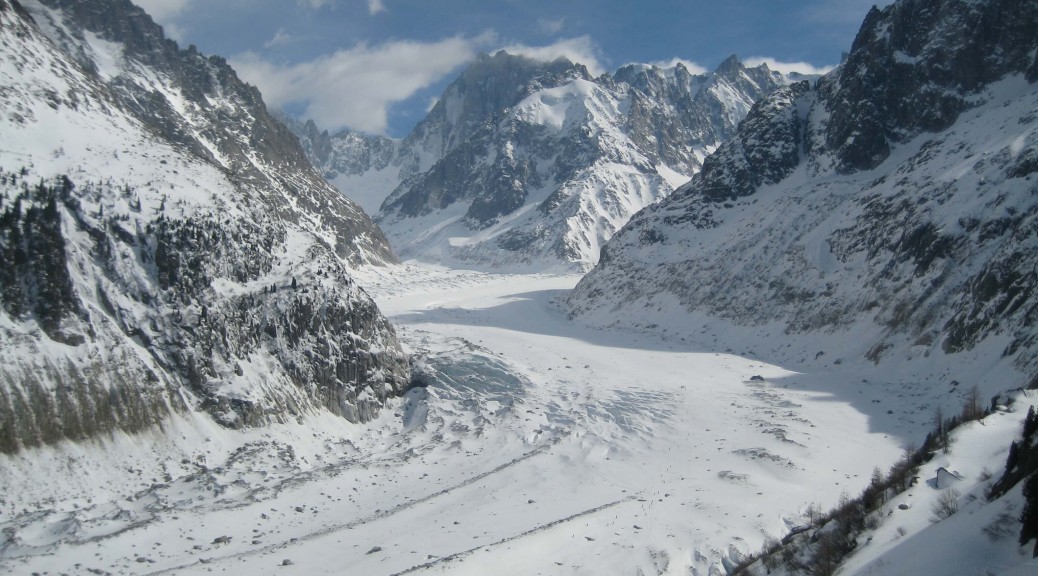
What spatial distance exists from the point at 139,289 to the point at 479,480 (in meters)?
19.6

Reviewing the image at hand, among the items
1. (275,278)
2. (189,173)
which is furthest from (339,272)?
(189,173)

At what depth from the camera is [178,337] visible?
116ft

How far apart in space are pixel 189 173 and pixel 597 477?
29.6 m

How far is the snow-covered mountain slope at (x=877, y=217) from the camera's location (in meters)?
47.4

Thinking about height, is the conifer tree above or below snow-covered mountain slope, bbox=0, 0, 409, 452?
below

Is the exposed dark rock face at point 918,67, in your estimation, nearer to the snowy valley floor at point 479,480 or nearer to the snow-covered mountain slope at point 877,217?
the snow-covered mountain slope at point 877,217

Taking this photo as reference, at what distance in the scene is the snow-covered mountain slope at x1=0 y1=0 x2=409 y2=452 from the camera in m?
31.0

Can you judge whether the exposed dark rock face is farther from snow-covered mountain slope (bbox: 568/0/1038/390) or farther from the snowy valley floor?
the snowy valley floor

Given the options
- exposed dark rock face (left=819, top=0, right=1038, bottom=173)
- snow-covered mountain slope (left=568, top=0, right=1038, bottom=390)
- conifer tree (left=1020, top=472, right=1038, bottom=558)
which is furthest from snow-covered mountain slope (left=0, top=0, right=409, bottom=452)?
exposed dark rock face (left=819, top=0, right=1038, bottom=173)

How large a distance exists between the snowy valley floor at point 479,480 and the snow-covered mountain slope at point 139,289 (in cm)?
187

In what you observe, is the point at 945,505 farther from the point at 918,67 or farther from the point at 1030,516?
the point at 918,67

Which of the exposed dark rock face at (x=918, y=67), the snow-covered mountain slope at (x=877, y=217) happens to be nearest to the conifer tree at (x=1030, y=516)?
the snow-covered mountain slope at (x=877, y=217)

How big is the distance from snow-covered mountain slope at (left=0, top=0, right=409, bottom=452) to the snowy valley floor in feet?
6.12

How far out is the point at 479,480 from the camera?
3372 centimetres
